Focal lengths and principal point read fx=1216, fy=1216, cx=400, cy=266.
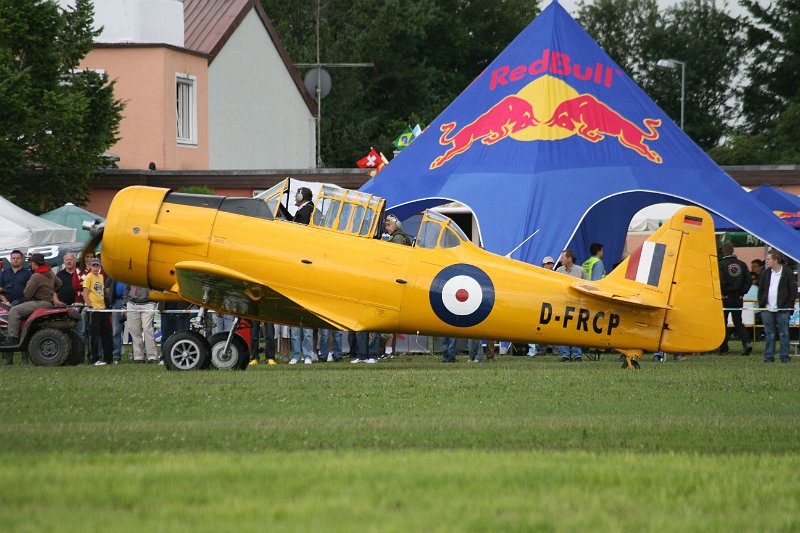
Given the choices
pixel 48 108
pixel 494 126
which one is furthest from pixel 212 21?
pixel 494 126

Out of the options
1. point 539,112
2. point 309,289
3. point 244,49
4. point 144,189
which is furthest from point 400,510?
point 244,49

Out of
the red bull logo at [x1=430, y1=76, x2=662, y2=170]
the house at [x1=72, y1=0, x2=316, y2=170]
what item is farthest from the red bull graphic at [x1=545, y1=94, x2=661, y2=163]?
the house at [x1=72, y1=0, x2=316, y2=170]

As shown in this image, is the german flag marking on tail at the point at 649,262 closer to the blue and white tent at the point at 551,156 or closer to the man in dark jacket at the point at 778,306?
the man in dark jacket at the point at 778,306

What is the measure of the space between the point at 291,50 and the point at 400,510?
197 ft

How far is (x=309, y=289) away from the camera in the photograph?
1614 centimetres

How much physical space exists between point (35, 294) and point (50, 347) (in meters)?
1.08

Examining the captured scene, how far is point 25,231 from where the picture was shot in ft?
78.2

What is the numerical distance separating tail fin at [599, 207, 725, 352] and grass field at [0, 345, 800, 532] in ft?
5.44

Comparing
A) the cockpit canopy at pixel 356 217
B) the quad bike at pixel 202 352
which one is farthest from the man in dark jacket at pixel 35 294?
the cockpit canopy at pixel 356 217

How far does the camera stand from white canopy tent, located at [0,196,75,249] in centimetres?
2370

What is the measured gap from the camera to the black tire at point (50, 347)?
59.9ft

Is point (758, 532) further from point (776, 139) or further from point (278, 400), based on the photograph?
point (776, 139)

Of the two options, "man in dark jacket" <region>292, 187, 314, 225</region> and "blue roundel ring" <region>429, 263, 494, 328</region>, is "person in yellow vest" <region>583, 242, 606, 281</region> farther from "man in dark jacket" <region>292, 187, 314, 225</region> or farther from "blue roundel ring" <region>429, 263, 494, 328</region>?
"man in dark jacket" <region>292, 187, 314, 225</region>

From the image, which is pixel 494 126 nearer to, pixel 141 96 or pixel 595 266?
pixel 595 266
